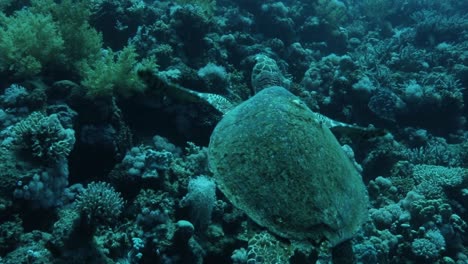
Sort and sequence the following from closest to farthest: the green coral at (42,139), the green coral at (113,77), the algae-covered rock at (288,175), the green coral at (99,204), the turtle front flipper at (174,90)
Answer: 1. the algae-covered rock at (288,175)
2. the green coral at (99,204)
3. the turtle front flipper at (174,90)
4. the green coral at (42,139)
5. the green coral at (113,77)

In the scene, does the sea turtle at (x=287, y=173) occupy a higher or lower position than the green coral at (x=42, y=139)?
higher

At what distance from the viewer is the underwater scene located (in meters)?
2.52

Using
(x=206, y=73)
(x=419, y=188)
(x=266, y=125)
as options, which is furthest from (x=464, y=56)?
(x=266, y=125)

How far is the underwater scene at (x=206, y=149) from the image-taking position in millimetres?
2518

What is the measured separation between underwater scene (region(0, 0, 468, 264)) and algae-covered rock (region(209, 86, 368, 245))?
12 millimetres

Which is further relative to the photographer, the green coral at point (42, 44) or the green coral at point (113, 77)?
the green coral at point (42, 44)

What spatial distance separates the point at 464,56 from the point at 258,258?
8.14m

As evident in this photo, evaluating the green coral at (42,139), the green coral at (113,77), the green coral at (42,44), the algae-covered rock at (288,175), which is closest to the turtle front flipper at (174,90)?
the green coral at (113,77)

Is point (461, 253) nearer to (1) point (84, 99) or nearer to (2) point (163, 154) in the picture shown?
(2) point (163, 154)

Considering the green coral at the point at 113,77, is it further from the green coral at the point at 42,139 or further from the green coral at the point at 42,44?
the green coral at the point at 42,139

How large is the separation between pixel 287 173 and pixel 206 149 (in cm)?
194

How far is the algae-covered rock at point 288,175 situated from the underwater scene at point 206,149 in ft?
0.04

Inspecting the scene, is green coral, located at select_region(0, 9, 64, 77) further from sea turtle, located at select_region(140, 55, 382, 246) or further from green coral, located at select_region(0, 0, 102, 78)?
sea turtle, located at select_region(140, 55, 382, 246)

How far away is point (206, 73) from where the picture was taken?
5008 millimetres
